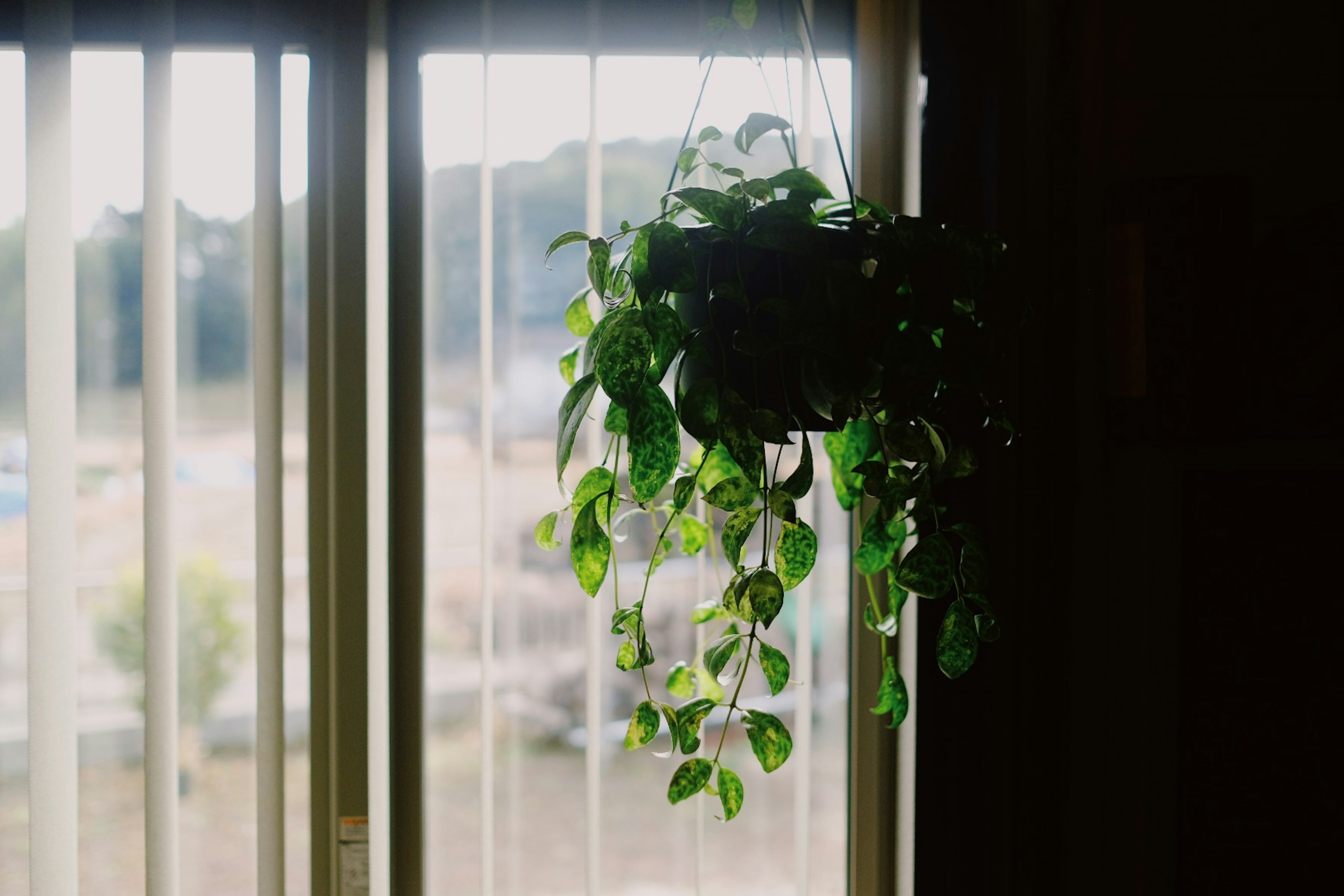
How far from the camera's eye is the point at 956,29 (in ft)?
3.44

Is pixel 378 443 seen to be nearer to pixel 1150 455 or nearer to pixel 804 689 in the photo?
pixel 804 689

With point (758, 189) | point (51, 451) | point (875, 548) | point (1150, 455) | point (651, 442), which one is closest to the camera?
point (651, 442)

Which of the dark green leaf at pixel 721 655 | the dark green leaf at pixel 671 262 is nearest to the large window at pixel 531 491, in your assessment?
the dark green leaf at pixel 721 655

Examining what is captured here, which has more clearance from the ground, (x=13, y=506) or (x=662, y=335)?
(x=662, y=335)

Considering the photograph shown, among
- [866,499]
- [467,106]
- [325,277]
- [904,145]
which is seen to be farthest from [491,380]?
[904,145]

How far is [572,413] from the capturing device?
0.63m

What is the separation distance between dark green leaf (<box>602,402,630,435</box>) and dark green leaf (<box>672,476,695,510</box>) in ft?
0.26

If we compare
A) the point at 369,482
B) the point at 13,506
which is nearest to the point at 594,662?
the point at 369,482

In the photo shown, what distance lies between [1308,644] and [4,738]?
172cm

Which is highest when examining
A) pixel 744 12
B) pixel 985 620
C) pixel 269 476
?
pixel 744 12

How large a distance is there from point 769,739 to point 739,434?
294mm

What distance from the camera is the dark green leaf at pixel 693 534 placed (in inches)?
35.6

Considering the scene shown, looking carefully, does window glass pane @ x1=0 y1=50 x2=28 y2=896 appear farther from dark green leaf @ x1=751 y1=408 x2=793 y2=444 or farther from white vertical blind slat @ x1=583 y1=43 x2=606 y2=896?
dark green leaf @ x1=751 y1=408 x2=793 y2=444

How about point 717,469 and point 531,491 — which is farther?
point 531,491
